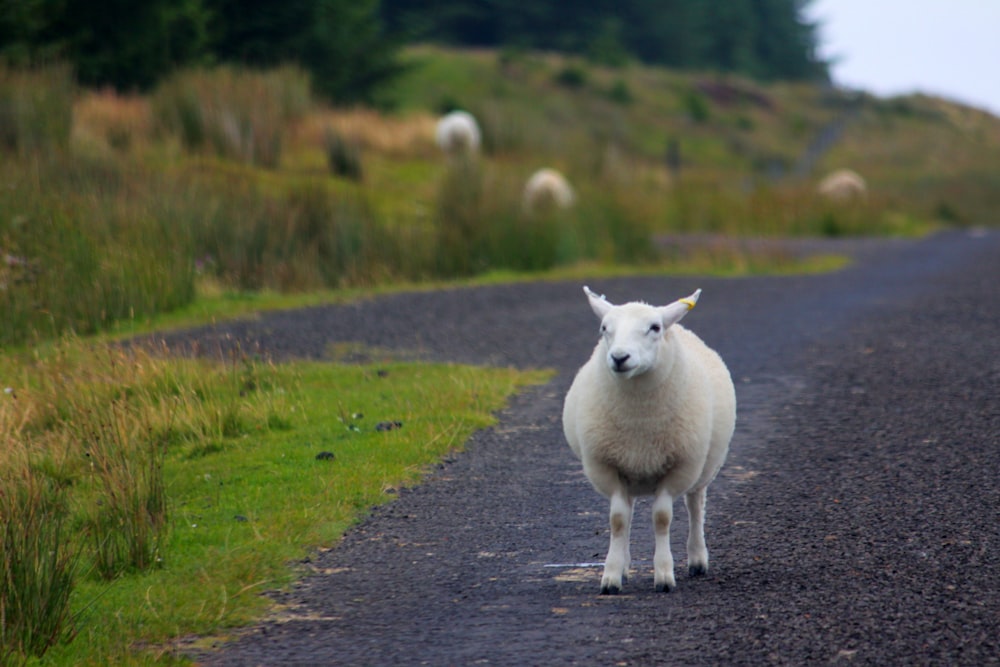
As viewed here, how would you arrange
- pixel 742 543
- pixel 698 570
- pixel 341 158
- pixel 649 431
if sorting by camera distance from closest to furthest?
pixel 649 431
pixel 698 570
pixel 742 543
pixel 341 158

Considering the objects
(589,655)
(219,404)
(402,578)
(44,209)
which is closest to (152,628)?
(402,578)

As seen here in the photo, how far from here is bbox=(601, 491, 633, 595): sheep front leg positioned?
5402mm

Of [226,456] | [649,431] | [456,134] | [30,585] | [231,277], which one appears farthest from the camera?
[456,134]

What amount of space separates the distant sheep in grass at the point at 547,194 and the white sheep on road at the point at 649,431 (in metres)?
14.1

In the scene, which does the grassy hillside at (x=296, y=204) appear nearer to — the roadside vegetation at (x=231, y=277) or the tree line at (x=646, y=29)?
the roadside vegetation at (x=231, y=277)

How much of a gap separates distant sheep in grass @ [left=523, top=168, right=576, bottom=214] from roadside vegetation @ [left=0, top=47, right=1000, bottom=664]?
0.97ft

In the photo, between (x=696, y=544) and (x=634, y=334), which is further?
(x=696, y=544)

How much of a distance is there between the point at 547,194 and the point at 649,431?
15.9 m

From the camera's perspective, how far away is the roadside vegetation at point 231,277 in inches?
229

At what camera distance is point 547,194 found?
21.2 metres

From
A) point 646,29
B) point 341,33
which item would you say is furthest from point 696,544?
point 646,29

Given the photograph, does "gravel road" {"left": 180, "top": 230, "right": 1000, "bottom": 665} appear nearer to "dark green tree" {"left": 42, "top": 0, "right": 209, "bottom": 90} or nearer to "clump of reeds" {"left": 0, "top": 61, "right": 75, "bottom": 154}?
"clump of reeds" {"left": 0, "top": 61, "right": 75, "bottom": 154}

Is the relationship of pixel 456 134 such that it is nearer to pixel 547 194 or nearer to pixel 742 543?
pixel 547 194

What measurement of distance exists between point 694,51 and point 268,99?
186ft
